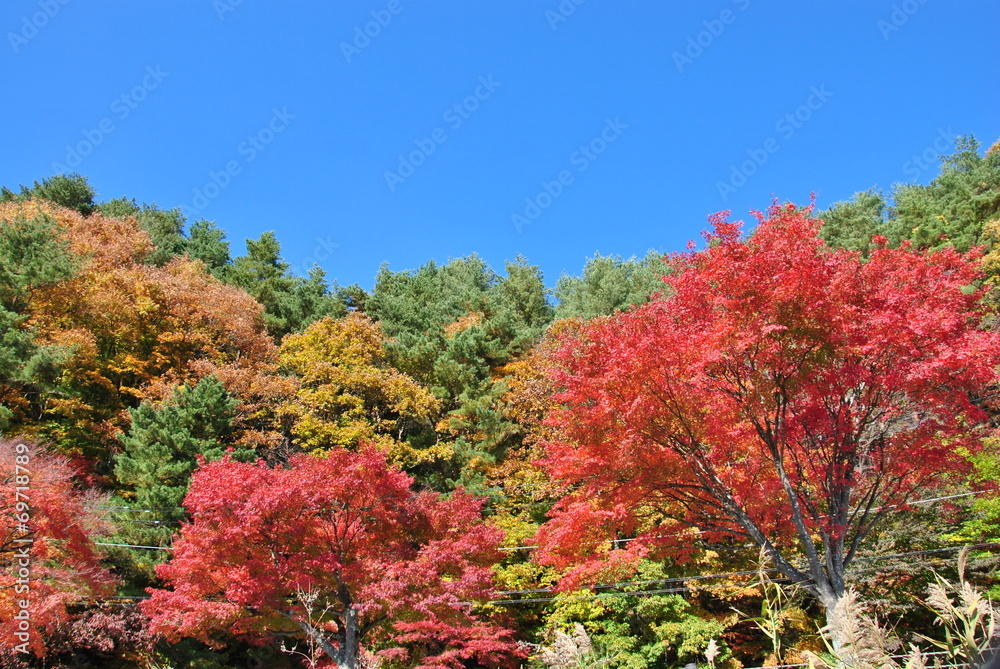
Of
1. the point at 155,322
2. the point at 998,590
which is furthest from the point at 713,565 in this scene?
the point at 155,322

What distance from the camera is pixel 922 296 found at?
782 centimetres

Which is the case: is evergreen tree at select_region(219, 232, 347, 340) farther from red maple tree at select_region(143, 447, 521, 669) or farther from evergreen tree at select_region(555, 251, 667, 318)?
red maple tree at select_region(143, 447, 521, 669)

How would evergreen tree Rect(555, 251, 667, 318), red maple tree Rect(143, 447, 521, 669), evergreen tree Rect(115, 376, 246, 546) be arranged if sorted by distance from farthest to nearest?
evergreen tree Rect(555, 251, 667, 318)
evergreen tree Rect(115, 376, 246, 546)
red maple tree Rect(143, 447, 521, 669)

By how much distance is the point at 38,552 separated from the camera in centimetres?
998

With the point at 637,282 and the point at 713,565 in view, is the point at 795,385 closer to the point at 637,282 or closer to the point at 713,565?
the point at 713,565

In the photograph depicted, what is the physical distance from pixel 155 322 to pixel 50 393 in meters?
3.96

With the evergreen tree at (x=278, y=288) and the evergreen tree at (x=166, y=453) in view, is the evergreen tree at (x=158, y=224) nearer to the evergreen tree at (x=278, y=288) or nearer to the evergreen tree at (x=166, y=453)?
the evergreen tree at (x=278, y=288)

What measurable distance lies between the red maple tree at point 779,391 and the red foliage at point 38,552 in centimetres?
871

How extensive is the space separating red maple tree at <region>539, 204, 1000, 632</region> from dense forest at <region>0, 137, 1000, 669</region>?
5 cm

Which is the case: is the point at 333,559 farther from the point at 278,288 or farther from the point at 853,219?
the point at 853,219

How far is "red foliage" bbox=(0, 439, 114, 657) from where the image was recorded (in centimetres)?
927

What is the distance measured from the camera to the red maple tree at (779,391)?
299 inches

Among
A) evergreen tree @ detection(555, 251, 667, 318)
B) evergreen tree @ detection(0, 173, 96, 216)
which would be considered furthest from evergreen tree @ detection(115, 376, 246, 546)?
evergreen tree @ detection(0, 173, 96, 216)

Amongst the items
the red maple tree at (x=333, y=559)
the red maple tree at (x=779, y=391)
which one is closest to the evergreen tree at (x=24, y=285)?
the red maple tree at (x=333, y=559)
